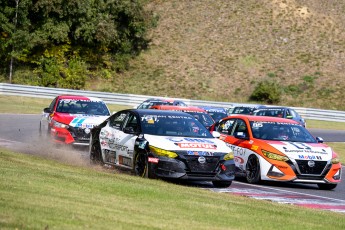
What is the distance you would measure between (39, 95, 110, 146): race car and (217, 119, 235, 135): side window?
412cm

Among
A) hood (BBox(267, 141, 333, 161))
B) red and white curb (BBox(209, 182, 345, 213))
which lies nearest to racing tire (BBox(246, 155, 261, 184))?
hood (BBox(267, 141, 333, 161))

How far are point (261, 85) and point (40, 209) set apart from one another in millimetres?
53886

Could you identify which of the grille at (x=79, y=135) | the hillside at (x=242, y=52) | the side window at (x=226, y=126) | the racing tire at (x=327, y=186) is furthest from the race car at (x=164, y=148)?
the hillside at (x=242, y=52)

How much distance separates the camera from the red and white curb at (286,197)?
46.9 ft

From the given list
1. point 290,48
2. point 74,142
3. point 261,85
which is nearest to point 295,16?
point 290,48

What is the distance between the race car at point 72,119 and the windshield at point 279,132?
17.7ft

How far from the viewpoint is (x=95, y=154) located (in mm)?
18234

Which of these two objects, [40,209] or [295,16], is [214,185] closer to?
[40,209]

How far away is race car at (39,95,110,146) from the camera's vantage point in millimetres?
22516

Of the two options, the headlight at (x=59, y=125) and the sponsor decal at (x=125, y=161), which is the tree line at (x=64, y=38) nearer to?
the headlight at (x=59, y=125)

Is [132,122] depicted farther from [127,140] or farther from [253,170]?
[253,170]

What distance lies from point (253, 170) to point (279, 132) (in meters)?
1.26

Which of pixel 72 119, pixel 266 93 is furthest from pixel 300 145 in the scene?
pixel 266 93

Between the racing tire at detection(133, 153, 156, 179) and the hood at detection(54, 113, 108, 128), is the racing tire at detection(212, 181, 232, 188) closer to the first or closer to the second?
the racing tire at detection(133, 153, 156, 179)
